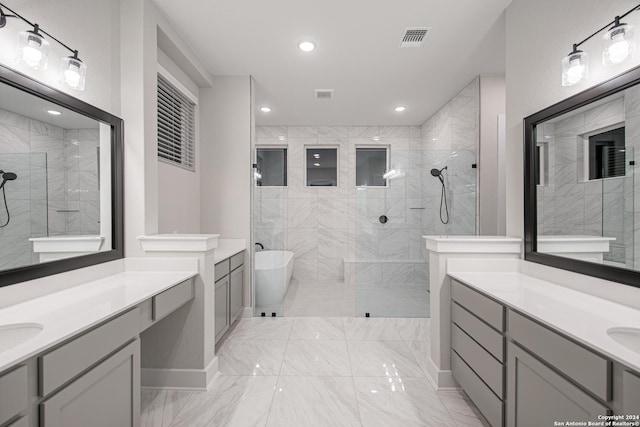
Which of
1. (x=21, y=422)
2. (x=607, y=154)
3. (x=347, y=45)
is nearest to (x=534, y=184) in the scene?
(x=607, y=154)

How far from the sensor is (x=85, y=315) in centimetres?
116

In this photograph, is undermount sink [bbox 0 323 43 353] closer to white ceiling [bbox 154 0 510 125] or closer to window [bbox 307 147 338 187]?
white ceiling [bbox 154 0 510 125]

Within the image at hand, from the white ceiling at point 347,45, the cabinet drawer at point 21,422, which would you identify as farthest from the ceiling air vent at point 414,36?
the cabinet drawer at point 21,422

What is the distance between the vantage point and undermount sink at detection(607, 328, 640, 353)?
42.3 inches

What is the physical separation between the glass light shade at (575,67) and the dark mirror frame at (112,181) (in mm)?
2796

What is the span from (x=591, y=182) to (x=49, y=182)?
9.47ft

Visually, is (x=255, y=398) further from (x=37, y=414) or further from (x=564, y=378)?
(x=564, y=378)

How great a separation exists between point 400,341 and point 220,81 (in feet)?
11.3

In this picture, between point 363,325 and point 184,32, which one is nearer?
point 184,32

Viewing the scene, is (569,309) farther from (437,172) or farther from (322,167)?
(322,167)

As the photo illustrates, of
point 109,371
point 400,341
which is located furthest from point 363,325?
point 109,371

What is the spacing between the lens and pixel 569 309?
4.13ft

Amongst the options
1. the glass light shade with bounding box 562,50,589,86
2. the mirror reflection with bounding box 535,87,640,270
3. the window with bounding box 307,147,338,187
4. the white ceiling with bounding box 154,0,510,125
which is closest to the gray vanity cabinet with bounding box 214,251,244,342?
the white ceiling with bounding box 154,0,510,125

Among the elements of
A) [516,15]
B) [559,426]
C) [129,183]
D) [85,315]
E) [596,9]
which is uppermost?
[516,15]
